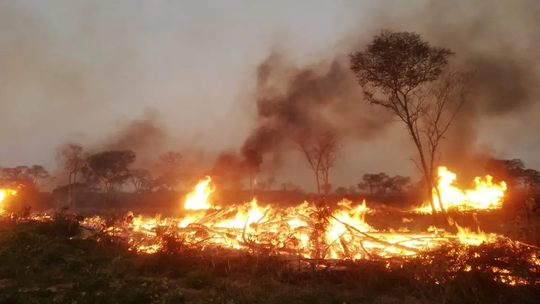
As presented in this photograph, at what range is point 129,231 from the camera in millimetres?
14016

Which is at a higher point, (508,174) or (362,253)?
(508,174)

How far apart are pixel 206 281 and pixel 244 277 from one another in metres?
1.04

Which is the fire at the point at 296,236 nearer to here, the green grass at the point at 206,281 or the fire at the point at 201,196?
the green grass at the point at 206,281

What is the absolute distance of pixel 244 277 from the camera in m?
9.14

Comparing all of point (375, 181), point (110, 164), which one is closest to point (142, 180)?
point (110, 164)

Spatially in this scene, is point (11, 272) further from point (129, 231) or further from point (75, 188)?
point (75, 188)

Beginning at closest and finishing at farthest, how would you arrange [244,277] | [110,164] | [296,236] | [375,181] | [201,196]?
[244,277]
[296,236]
[201,196]
[110,164]
[375,181]

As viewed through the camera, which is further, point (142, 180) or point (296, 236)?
point (142, 180)

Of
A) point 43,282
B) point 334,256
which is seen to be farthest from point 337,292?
point 43,282

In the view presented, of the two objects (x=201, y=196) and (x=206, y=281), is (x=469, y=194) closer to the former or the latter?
(x=201, y=196)

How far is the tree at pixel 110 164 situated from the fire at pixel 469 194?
43.1 m

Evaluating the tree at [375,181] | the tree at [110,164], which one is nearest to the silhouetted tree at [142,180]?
the tree at [110,164]

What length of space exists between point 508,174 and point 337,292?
46.8 metres

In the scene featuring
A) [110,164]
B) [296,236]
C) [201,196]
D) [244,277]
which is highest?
[110,164]
